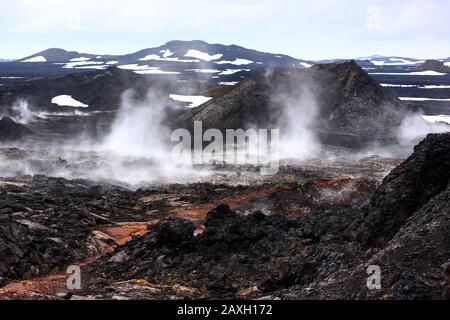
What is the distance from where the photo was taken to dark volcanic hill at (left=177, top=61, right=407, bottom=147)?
42344mm

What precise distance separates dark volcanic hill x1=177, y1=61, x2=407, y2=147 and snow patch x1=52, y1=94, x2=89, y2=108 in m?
22.6

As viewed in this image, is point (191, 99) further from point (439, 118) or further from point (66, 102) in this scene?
point (439, 118)

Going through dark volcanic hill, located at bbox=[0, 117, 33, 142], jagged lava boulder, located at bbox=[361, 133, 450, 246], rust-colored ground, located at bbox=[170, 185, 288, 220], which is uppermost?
jagged lava boulder, located at bbox=[361, 133, 450, 246]

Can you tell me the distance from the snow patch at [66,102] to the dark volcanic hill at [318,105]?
22.6m

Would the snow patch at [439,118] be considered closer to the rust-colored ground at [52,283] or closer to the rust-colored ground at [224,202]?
the rust-colored ground at [224,202]

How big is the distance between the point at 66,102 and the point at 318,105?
34599 millimetres

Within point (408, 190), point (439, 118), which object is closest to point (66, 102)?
point (439, 118)

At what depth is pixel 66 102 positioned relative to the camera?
217ft

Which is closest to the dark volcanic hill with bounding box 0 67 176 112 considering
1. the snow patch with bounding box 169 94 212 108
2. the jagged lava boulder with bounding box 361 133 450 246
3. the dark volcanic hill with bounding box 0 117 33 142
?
the snow patch with bounding box 169 94 212 108

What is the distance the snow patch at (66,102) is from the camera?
64.3 meters

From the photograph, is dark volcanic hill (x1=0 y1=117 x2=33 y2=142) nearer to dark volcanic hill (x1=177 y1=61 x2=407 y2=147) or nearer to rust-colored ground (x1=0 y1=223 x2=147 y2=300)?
dark volcanic hill (x1=177 y1=61 x2=407 y2=147)

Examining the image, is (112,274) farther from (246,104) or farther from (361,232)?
(246,104)

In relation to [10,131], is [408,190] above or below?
above
